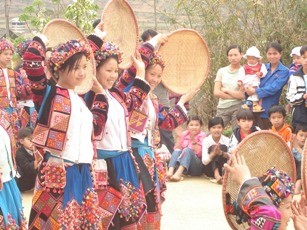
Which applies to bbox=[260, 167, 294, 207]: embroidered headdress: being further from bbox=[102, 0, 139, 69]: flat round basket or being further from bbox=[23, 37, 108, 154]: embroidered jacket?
bbox=[102, 0, 139, 69]: flat round basket

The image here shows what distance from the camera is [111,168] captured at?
4.54 meters

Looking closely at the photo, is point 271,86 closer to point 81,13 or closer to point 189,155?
point 189,155

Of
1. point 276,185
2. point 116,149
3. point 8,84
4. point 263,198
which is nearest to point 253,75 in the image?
point 8,84

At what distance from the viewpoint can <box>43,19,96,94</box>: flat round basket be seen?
173 inches

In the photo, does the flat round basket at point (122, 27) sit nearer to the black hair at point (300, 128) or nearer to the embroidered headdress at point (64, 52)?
the embroidered headdress at point (64, 52)

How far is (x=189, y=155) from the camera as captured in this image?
826 cm

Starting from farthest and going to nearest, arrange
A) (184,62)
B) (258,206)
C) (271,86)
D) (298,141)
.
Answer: (271,86) < (298,141) < (184,62) < (258,206)

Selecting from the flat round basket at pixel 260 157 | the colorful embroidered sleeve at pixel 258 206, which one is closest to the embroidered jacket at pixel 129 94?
the flat round basket at pixel 260 157

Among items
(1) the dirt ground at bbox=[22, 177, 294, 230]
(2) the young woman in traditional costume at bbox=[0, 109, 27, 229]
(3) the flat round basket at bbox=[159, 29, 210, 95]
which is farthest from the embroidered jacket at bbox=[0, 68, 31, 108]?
(2) the young woman in traditional costume at bbox=[0, 109, 27, 229]

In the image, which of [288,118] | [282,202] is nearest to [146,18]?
[288,118]

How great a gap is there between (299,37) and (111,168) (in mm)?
6539

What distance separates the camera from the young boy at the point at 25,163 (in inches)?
289

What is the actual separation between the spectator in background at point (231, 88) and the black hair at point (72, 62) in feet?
15.4

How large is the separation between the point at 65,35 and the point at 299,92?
386 centimetres
